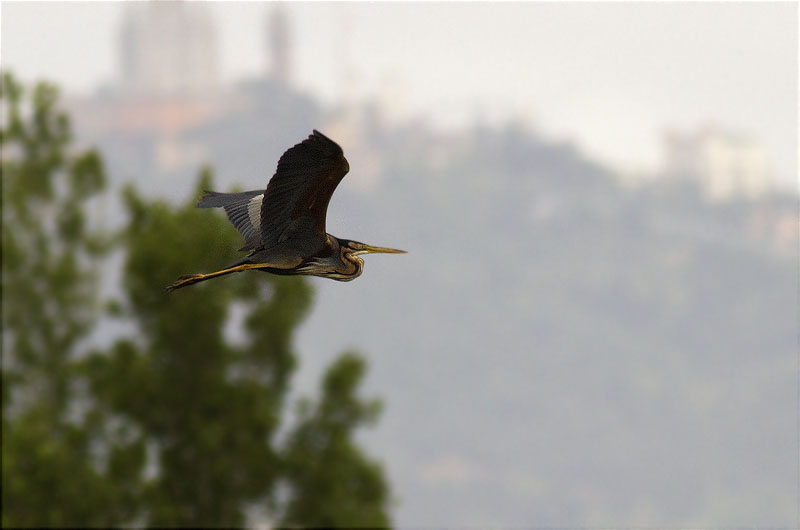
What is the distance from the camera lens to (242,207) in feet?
9.44

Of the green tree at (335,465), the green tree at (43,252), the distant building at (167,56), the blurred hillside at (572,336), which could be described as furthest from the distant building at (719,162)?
the green tree at (335,465)

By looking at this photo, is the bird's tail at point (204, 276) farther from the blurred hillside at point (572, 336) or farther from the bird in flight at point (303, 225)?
the blurred hillside at point (572, 336)

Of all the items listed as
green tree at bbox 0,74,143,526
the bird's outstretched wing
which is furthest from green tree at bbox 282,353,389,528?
the bird's outstretched wing

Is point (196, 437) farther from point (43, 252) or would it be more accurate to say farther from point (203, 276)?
point (203, 276)

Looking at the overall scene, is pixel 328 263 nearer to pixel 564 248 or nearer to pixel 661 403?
pixel 661 403

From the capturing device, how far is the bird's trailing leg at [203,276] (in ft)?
7.73

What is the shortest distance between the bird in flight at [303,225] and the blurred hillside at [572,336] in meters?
132

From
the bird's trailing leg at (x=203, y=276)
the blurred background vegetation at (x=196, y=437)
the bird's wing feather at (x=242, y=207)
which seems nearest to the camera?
the bird's trailing leg at (x=203, y=276)

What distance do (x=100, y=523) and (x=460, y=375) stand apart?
505ft

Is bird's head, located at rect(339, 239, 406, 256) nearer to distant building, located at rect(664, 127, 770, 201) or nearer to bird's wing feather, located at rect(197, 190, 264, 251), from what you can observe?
bird's wing feather, located at rect(197, 190, 264, 251)

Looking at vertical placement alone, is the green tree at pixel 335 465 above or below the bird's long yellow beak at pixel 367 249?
below

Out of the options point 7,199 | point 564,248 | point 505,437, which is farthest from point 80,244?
point 564,248

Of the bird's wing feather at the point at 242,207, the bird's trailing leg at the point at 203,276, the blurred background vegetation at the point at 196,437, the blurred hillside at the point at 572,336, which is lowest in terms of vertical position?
the blurred hillside at the point at 572,336

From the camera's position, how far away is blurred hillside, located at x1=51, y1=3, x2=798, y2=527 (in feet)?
494
